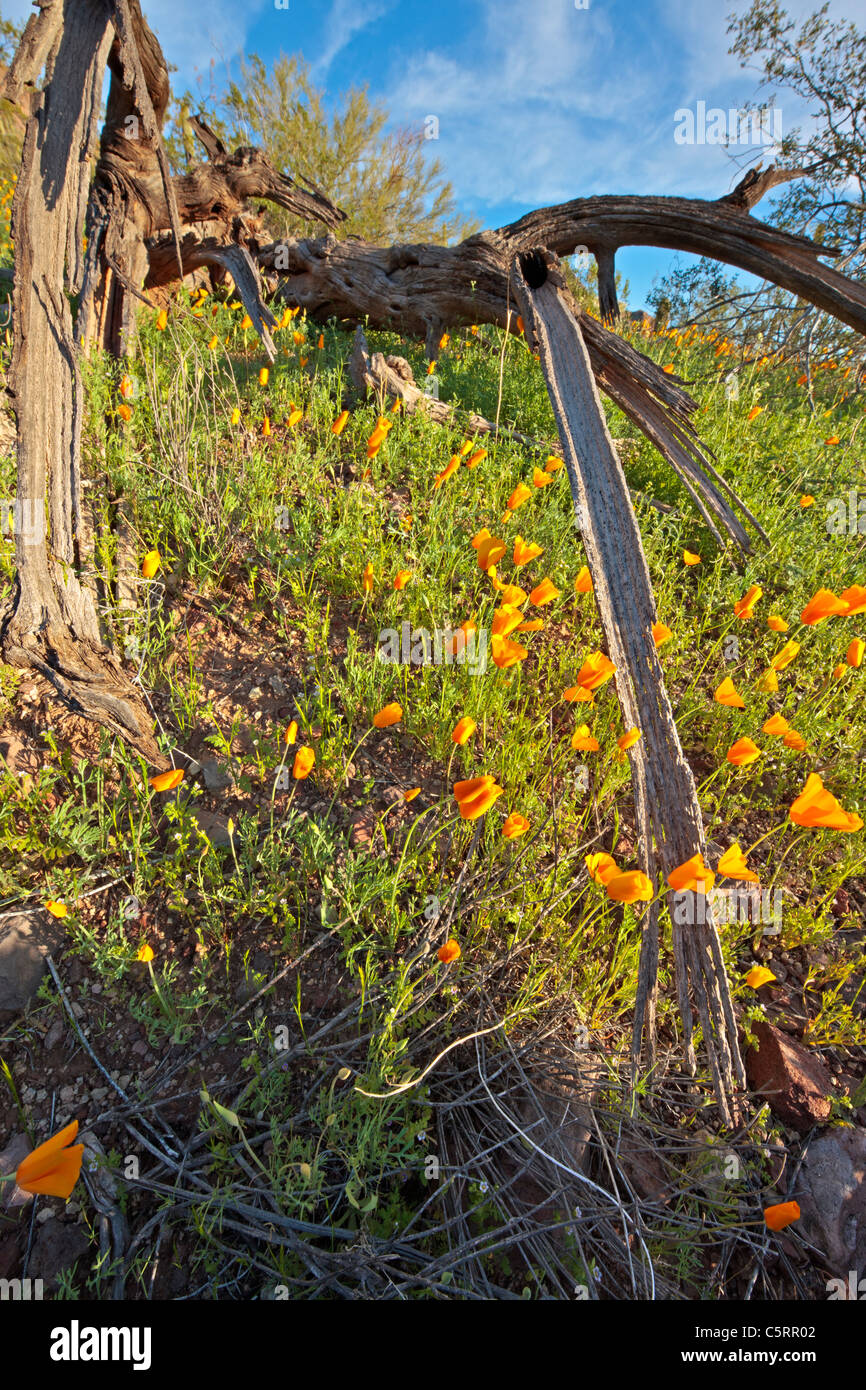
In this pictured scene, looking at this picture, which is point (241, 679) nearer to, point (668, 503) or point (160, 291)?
point (668, 503)

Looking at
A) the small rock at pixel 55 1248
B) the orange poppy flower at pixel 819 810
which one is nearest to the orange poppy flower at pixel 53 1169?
the small rock at pixel 55 1248

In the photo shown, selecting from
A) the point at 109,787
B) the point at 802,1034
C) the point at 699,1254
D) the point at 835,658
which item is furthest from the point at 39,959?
the point at 835,658

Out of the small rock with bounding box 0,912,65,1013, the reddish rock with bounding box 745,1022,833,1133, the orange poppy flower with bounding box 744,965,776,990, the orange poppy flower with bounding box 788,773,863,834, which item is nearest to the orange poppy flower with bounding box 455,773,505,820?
the orange poppy flower with bounding box 788,773,863,834

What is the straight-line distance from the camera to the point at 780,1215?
137 cm

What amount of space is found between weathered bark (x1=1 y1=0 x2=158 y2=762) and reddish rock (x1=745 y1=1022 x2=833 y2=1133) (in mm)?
2141

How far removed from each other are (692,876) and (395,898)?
0.81 m

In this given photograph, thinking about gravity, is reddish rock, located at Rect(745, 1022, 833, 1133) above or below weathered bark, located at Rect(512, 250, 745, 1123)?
below

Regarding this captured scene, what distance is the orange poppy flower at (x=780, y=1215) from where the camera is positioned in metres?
1.36

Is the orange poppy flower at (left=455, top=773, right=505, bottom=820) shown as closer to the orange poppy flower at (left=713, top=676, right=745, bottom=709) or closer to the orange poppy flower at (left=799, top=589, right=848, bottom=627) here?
the orange poppy flower at (left=713, top=676, right=745, bottom=709)

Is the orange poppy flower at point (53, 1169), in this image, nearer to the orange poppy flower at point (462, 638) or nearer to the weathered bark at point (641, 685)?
the weathered bark at point (641, 685)

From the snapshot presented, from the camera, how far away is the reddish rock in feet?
5.41

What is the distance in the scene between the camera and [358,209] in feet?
36.7
